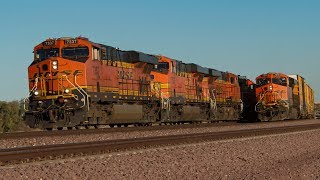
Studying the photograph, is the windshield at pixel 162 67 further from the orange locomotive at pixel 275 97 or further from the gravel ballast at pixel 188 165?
the gravel ballast at pixel 188 165

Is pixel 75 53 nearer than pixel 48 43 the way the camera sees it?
Yes

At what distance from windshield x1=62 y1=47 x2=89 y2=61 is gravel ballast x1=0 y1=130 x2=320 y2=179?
879 centimetres

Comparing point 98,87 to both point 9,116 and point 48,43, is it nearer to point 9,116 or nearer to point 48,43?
point 48,43

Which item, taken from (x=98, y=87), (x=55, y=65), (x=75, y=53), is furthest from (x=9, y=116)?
(x=75, y=53)

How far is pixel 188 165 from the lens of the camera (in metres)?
9.75

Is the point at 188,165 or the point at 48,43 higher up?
the point at 48,43

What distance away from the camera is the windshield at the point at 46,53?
20844 mm

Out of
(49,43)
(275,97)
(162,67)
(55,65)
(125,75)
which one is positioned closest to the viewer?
(55,65)

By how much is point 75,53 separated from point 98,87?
188 centimetres

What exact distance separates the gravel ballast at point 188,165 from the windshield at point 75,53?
879cm

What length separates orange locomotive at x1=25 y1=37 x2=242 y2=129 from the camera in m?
20.2

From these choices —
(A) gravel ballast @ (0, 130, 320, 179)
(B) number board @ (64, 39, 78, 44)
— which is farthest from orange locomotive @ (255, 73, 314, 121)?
(A) gravel ballast @ (0, 130, 320, 179)

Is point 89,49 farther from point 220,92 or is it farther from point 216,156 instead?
point 220,92

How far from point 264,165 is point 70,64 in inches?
479
